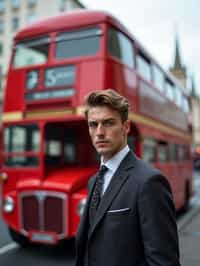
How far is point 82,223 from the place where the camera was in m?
2.02

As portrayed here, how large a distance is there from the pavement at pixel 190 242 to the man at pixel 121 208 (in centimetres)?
386

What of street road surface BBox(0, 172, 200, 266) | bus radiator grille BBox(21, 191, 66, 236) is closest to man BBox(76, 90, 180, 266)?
bus radiator grille BBox(21, 191, 66, 236)

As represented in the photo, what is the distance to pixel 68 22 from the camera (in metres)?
6.67

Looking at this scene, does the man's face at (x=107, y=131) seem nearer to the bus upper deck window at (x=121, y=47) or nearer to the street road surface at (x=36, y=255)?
the street road surface at (x=36, y=255)

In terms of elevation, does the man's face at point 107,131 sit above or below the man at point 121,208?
above

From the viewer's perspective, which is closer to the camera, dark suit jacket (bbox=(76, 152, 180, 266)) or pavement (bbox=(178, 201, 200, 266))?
dark suit jacket (bbox=(76, 152, 180, 266))

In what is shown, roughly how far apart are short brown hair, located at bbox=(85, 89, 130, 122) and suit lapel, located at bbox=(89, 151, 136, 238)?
0.29 metres

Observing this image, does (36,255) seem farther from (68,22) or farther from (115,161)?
(115,161)

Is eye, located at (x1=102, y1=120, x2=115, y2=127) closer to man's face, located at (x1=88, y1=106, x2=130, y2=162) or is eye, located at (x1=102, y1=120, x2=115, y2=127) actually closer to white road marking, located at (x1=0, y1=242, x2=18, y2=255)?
man's face, located at (x1=88, y1=106, x2=130, y2=162)

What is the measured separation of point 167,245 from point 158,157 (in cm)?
698

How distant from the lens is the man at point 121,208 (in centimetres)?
170

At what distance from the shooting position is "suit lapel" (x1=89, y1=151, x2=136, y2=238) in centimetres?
183

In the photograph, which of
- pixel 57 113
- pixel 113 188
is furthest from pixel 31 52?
pixel 113 188

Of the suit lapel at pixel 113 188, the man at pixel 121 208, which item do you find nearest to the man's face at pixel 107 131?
the man at pixel 121 208
